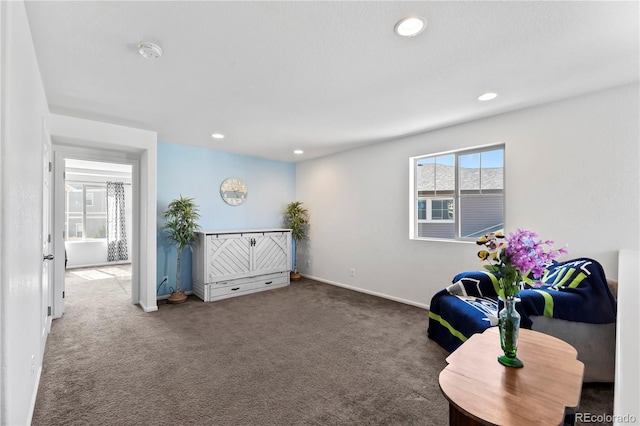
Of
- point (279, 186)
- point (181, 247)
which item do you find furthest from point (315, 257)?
point (181, 247)

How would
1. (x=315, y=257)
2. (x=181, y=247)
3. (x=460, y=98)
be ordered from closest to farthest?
(x=460, y=98) < (x=181, y=247) < (x=315, y=257)

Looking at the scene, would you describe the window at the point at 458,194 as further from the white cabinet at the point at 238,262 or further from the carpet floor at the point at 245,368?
the white cabinet at the point at 238,262

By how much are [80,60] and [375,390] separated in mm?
3234

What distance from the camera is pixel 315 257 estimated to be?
572cm

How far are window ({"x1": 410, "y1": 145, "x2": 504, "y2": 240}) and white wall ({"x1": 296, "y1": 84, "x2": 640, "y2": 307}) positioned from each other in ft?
0.58

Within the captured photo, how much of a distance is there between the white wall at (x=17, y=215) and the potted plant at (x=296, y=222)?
4.02 metres

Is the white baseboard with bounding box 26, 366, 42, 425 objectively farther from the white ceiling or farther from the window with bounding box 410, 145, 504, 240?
the window with bounding box 410, 145, 504, 240

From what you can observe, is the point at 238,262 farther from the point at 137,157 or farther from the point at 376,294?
the point at 376,294

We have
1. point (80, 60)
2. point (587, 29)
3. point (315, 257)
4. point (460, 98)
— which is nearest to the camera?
point (587, 29)

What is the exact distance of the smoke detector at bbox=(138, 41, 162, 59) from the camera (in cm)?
190

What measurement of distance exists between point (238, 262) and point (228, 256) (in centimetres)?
20

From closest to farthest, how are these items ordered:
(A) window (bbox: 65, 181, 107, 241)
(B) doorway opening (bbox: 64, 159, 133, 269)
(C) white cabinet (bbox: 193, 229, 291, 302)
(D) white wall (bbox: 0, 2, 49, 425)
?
(D) white wall (bbox: 0, 2, 49, 425) → (C) white cabinet (bbox: 193, 229, 291, 302) → (B) doorway opening (bbox: 64, 159, 133, 269) → (A) window (bbox: 65, 181, 107, 241)

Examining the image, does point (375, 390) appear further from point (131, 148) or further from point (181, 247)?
point (131, 148)

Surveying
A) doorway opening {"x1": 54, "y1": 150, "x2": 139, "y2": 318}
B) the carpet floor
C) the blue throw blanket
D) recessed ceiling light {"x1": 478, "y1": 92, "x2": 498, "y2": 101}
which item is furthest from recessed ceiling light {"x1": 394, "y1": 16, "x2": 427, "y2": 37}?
doorway opening {"x1": 54, "y1": 150, "x2": 139, "y2": 318}
